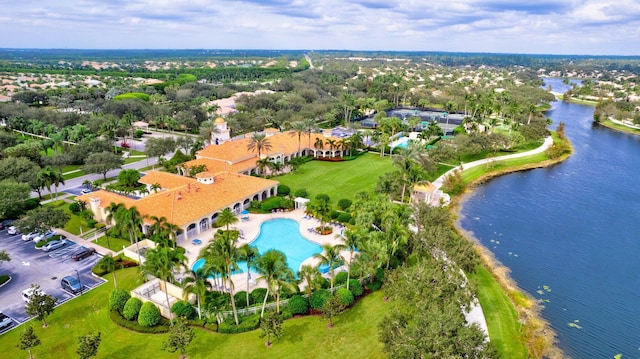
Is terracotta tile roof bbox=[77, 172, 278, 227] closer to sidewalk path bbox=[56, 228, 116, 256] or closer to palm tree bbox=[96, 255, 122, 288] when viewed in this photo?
sidewalk path bbox=[56, 228, 116, 256]

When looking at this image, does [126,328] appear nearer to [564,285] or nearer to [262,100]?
[564,285]

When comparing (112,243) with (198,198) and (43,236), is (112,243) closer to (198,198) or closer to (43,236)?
(43,236)

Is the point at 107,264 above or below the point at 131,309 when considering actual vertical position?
above

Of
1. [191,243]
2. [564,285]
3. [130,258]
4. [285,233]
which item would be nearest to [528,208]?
[564,285]

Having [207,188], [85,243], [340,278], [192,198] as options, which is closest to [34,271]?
[85,243]

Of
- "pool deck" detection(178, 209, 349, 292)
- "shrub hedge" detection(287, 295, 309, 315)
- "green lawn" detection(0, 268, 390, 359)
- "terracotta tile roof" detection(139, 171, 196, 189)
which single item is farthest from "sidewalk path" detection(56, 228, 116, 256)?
"shrub hedge" detection(287, 295, 309, 315)
